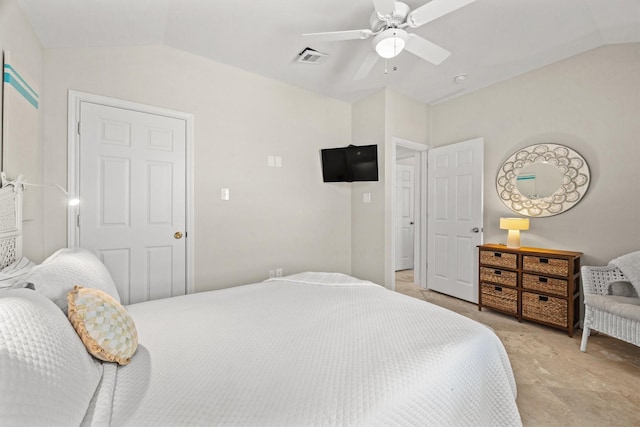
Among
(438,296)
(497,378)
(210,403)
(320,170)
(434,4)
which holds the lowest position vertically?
(438,296)

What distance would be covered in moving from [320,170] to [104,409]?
10.1 feet

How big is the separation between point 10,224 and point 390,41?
249cm

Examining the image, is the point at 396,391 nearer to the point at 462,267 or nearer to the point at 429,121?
the point at 462,267

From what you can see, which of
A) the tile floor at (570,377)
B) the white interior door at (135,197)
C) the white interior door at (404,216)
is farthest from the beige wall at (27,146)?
the white interior door at (404,216)

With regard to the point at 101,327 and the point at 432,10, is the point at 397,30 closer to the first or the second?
the point at 432,10

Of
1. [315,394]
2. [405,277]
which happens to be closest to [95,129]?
[315,394]

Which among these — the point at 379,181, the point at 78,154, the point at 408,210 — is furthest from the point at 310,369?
the point at 408,210

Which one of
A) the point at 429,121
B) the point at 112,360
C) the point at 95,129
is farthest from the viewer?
the point at 429,121

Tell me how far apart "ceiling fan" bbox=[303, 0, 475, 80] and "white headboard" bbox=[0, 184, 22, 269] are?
194cm

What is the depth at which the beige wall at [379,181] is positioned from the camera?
11.2 ft

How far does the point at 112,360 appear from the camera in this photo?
99cm

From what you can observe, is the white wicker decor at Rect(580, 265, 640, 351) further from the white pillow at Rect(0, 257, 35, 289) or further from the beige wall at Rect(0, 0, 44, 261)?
the beige wall at Rect(0, 0, 44, 261)

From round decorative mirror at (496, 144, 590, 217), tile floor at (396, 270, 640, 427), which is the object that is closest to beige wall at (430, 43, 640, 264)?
round decorative mirror at (496, 144, 590, 217)

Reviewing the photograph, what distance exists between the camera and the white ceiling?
1.99 meters
